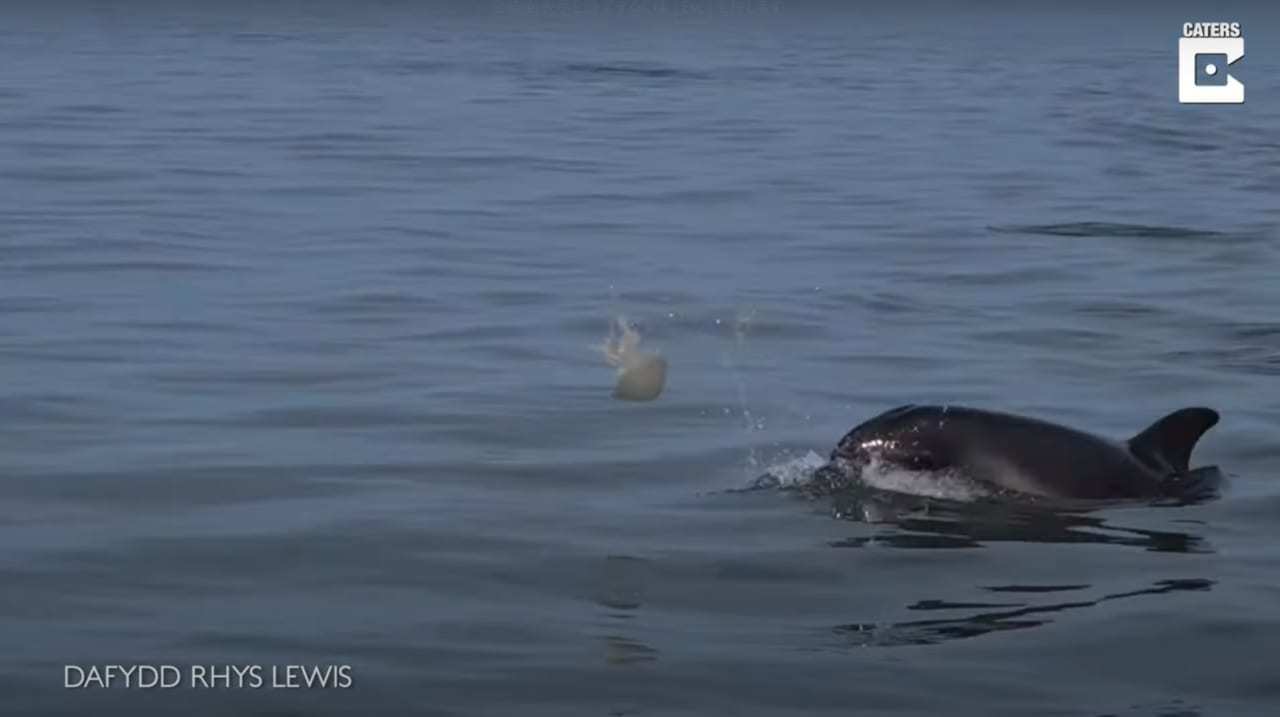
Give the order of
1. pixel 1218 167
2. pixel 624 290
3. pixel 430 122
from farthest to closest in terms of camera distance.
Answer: pixel 430 122 → pixel 1218 167 → pixel 624 290

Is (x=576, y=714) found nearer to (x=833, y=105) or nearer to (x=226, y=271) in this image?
(x=226, y=271)

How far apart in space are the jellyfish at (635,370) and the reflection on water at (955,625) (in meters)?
4.64

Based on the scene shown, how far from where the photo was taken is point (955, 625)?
9.49 meters

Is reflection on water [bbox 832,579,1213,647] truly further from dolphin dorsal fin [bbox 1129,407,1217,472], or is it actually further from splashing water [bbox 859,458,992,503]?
dolphin dorsal fin [bbox 1129,407,1217,472]

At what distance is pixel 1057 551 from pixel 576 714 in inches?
120

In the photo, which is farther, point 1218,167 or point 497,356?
point 1218,167

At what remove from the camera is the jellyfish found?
14.4 meters

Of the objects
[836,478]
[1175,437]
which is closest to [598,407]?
[836,478]

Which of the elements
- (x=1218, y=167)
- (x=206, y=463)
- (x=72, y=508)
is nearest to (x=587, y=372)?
(x=206, y=463)

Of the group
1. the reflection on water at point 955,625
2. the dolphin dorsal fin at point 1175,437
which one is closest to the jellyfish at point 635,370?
the dolphin dorsal fin at point 1175,437

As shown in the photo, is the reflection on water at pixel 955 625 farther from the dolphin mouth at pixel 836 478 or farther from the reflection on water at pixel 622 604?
the dolphin mouth at pixel 836 478

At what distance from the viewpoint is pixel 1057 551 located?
10758mm
